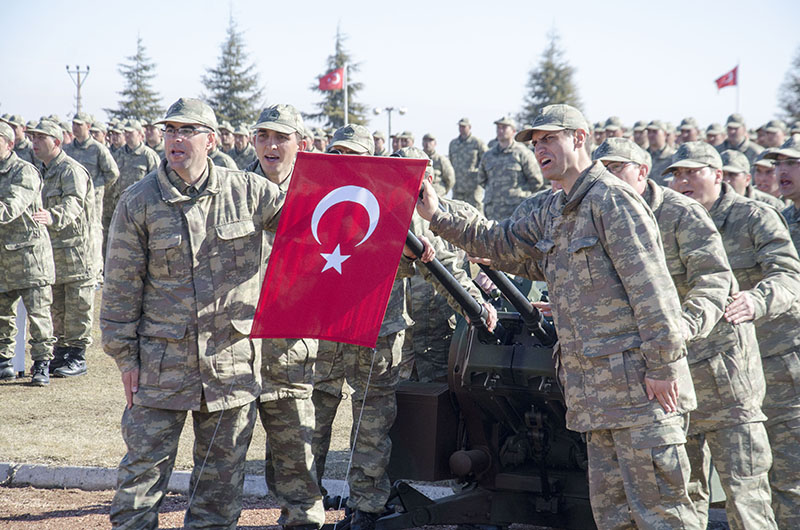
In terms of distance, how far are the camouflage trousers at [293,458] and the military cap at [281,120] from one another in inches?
63.9

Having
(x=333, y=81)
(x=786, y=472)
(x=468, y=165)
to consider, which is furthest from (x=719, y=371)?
(x=333, y=81)

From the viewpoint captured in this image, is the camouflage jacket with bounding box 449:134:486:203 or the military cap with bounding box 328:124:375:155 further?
the camouflage jacket with bounding box 449:134:486:203

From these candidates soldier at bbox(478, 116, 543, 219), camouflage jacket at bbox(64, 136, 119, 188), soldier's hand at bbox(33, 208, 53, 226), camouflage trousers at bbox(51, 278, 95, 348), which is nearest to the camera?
soldier's hand at bbox(33, 208, 53, 226)

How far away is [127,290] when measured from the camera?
482 cm

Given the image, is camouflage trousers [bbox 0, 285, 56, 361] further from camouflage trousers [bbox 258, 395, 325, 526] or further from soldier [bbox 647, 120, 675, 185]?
soldier [bbox 647, 120, 675, 185]

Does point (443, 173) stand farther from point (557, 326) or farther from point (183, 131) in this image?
point (557, 326)

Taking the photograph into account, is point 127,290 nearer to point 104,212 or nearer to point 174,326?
point 174,326

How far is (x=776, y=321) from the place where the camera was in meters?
A: 5.80

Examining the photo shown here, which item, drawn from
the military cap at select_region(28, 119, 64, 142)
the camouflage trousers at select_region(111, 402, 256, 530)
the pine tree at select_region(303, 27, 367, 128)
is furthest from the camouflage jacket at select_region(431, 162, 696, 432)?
the pine tree at select_region(303, 27, 367, 128)

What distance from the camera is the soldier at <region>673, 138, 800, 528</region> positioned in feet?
18.0

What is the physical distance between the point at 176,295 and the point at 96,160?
11402mm

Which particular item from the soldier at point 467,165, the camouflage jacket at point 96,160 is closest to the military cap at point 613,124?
the soldier at point 467,165

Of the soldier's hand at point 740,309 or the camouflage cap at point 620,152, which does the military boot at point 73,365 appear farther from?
the soldier's hand at point 740,309

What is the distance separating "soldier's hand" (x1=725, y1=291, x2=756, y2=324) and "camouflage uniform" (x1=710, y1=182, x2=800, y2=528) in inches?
15.0
